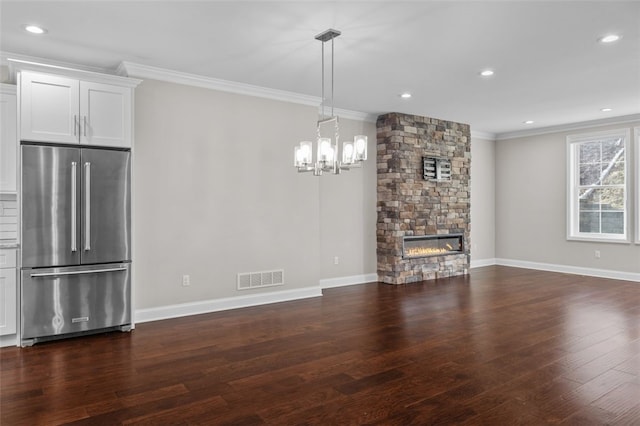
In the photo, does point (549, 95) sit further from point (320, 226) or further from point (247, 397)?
point (247, 397)

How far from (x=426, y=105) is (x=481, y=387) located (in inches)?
182

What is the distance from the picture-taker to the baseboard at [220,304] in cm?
476

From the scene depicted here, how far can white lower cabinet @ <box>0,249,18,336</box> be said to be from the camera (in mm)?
3836

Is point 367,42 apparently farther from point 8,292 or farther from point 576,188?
point 576,188

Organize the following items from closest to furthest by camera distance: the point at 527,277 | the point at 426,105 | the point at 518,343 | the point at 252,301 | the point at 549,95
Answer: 1. the point at 518,343
2. the point at 252,301
3. the point at 549,95
4. the point at 426,105
5. the point at 527,277

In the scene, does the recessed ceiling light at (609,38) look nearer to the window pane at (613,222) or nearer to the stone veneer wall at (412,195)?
the stone veneer wall at (412,195)

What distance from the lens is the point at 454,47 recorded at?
161 inches

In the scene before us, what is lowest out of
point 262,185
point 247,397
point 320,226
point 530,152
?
point 247,397

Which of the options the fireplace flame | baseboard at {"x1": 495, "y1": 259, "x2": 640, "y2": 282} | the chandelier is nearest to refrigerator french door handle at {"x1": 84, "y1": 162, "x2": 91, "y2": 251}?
the chandelier

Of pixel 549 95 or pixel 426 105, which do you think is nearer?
pixel 549 95

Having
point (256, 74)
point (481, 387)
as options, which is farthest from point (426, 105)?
point (481, 387)

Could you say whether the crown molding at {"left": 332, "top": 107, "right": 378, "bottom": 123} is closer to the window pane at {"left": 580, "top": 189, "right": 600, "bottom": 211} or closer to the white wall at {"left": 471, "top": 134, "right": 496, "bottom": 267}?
the white wall at {"left": 471, "top": 134, "right": 496, "bottom": 267}

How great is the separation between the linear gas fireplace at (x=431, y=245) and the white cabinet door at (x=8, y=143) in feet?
17.7

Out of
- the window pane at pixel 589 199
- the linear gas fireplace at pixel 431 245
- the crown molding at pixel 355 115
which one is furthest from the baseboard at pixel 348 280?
the window pane at pixel 589 199
